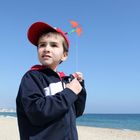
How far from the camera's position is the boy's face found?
8.93 feet

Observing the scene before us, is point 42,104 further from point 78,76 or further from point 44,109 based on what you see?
point 78,76

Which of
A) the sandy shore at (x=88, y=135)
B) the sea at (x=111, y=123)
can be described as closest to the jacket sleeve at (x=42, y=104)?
the sandy shore at (x=88, y=135)

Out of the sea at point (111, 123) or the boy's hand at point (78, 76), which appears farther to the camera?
the sea at point (111, 123)

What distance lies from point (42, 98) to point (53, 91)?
17cm

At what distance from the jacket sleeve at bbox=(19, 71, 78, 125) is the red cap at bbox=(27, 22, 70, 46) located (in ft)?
1.70

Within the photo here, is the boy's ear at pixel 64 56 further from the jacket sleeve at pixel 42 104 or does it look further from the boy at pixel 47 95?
the jacket sleeve at pixel 42 104

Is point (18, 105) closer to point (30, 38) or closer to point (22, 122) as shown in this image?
point (22, 122)

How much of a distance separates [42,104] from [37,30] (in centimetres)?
73

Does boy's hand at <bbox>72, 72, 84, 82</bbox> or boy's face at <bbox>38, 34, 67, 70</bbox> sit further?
boy's hand at <bbox>72, 72, 84, 82</bbox>

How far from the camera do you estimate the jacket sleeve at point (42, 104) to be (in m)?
2.39

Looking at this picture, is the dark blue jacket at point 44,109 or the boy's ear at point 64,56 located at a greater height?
the boy's ear at point 64,56

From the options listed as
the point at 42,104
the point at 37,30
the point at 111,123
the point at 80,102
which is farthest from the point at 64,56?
the point at 111,123

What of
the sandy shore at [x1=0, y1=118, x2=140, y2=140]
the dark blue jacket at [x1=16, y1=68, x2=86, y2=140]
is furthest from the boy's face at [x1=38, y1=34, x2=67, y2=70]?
the sandy shore at [x1=0, y1=118, x2=140, y2=140]

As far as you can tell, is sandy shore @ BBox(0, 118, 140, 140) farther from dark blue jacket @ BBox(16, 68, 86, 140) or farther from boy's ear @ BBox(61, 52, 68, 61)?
dark blue jacket @ BBox(16, 68, 86, 140)
